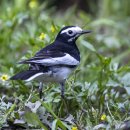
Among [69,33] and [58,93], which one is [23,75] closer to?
[58,93]

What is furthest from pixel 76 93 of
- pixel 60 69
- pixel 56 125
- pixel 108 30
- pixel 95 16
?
pixel 95 16

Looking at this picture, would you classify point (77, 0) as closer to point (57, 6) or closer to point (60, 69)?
point (57, 6)

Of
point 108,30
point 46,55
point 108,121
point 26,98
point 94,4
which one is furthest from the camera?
point 94,4

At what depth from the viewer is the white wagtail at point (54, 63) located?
4.96 m

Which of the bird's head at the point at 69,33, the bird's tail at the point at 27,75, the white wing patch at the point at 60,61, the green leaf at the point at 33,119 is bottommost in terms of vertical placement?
the green leaf at the point at 33,119

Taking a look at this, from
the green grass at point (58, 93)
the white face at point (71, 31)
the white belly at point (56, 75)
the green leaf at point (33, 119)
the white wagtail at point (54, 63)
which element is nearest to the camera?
the green leaf at point (33, 119)

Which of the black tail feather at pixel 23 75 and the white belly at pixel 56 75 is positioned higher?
the black tail feather at pixel 23 75

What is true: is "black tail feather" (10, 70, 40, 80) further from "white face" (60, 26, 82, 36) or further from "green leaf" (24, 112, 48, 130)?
"white face" (60, 26, 82, 36)

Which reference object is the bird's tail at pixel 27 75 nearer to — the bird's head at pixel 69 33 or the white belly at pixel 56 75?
the white belly at pixel 56 75

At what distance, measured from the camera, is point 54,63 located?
5.09 meters

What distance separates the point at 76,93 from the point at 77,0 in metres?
5.97

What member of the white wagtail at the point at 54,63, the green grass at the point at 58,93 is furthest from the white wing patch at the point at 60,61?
the green grass at the point at 58,93

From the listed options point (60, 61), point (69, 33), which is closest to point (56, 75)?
point (60, 61)

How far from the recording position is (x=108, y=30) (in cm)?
945
